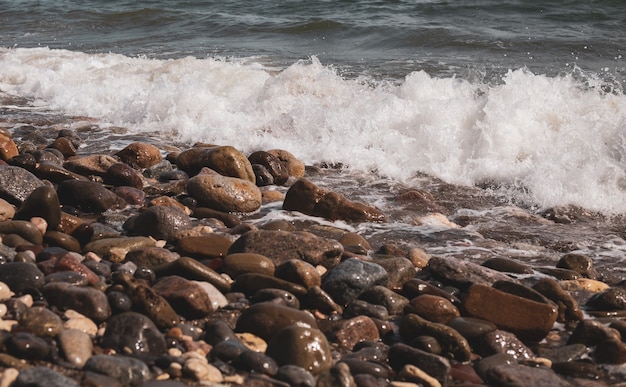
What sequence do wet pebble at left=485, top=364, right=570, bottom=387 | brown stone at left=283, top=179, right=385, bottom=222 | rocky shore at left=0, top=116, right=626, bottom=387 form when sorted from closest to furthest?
rocky shore at left=0, top=116, right=626, bottom=387 < wet pebble at left=485, top=364, right=570, bottom=387 < brown stone at left=283, top=179, right=385, bottom=222

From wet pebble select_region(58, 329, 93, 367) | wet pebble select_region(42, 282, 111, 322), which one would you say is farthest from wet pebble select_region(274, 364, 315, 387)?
wet pebble select_region(42, 282, 111, 322)

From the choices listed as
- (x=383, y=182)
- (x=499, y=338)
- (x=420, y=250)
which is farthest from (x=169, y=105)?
(x=499, y=338)

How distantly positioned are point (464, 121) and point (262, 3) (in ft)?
39.1

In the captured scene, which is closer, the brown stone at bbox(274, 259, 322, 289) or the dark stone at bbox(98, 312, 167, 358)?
the dark stone at bbox(98, 312, 167, 358)

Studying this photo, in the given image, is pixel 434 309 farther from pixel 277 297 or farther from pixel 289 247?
pixel 289 247

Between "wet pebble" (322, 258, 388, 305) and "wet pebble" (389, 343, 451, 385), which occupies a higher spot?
"wet pebble" (322, 258, 388, 305)

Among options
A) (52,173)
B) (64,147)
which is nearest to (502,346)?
(52,173)

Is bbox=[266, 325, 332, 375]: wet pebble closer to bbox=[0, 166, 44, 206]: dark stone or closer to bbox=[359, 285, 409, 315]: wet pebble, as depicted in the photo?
bbox=[359, 285, 409, 315]: wet pebble

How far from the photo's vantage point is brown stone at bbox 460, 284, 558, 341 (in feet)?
12.7

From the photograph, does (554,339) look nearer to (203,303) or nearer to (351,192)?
(203,303)

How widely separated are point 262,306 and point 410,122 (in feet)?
16.2

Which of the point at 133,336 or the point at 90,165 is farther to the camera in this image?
the point at 90,165

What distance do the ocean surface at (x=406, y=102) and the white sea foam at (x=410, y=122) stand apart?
0.02 m

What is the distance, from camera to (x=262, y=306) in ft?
12.0
